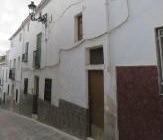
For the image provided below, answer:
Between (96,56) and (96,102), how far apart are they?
1.46 meters

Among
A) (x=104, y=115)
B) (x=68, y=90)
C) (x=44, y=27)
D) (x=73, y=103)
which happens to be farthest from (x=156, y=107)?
(x=44, y=27)

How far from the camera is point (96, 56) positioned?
6.89 metres

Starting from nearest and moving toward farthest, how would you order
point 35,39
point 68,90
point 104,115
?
1. point 104,115
2. point 68,90
3. point 35,39

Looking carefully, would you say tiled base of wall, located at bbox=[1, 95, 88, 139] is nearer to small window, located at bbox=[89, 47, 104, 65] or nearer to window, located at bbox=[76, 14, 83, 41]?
small window, located at bbox=[89, 47, 104, 65]

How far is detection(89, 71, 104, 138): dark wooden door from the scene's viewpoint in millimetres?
6516

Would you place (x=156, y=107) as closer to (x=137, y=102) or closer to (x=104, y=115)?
(x=137, y=102)

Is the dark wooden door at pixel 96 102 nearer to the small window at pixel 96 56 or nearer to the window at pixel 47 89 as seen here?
the small window at pixel 96 56

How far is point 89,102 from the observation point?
6.98 meters

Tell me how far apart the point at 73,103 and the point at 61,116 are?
1.28m

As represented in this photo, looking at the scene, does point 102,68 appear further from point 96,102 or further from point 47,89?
point 47,89

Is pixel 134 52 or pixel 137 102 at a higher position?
pixel 134 52

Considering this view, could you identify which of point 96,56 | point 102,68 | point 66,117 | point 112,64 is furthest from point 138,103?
point 66,117

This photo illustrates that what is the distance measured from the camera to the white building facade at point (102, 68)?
15.7 ft

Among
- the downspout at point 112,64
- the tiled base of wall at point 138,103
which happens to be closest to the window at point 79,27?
the downspout at point 112,64
